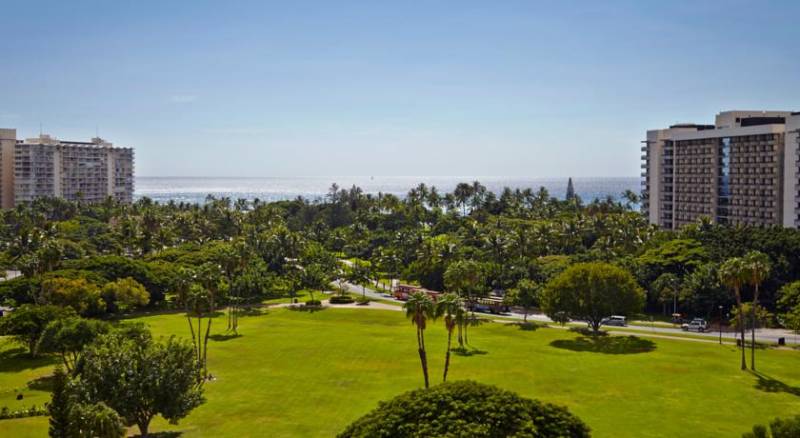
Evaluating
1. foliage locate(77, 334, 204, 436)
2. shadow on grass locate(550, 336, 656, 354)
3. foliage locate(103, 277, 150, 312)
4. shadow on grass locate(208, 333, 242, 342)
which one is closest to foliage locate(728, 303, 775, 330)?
shadow on grass locate(550, 336, 656, 354)

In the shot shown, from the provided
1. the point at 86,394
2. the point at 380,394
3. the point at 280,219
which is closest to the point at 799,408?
the point at 380,394

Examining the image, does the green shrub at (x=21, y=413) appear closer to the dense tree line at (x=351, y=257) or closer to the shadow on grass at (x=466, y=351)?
the dense tree line at (x=351, y=257)

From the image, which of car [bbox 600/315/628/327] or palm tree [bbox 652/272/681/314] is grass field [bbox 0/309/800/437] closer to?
car [bbox 600/315/628/327]

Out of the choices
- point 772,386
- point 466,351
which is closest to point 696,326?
point 772,386

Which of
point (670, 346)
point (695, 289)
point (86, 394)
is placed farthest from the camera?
point (695, 289)

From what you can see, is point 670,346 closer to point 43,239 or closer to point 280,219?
point 43,239

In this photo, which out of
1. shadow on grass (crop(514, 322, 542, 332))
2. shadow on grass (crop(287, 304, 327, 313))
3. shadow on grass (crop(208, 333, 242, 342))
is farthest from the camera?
shadow on grass (crop(287, 304, 327, 313))
